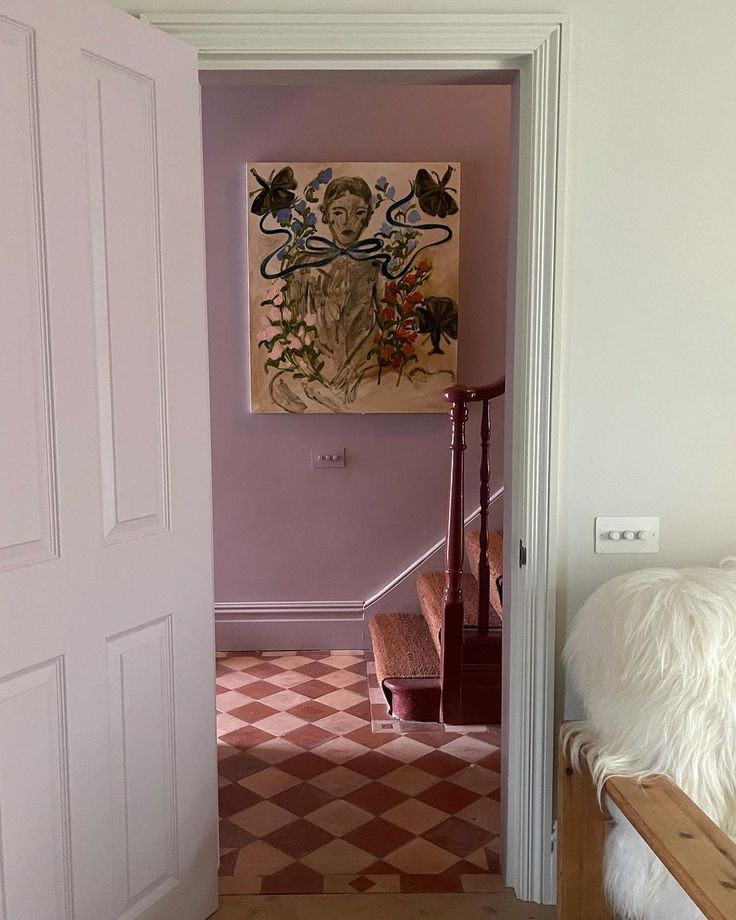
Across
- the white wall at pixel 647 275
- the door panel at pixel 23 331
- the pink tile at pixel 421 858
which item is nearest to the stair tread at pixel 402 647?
the pink tile at pixel 421 858

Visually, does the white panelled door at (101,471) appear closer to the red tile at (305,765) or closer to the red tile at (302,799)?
the red tile at (302,799)

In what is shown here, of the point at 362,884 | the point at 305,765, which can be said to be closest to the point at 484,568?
the point at 305,765

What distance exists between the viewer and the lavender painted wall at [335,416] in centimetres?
397

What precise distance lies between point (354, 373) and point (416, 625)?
125 cm

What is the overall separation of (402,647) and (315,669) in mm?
529

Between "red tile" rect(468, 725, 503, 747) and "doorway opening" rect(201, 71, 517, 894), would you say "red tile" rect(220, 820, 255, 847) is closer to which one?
"doorway opening" rect(201, 71, 517, 894)

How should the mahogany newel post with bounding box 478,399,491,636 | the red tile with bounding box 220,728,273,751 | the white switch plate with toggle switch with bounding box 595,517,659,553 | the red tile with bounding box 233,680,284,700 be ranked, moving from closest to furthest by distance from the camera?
the white switch plate with toggle switch with bounding box 595,517,659,553 → the red tile with bounding box 220,728,273,751 → the mahogany newel post with bounding box 478,399,491,636 → the red tile with bounding box 233,680,284,700

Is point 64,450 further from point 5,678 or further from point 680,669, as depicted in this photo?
point 680,669

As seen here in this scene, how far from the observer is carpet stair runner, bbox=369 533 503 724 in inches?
132

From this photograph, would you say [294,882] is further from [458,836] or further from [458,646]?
[458,646]

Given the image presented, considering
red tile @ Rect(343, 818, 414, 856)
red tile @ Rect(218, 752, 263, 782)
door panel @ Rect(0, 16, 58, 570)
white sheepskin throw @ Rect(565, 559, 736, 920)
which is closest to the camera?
door panel @ Rect(0, 16, 58, 570)

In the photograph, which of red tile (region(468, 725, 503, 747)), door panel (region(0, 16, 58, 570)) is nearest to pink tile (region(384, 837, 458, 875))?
red tile (region(468, 725, 503, 747))

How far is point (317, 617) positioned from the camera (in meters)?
4.25

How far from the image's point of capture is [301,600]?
13.9ft
